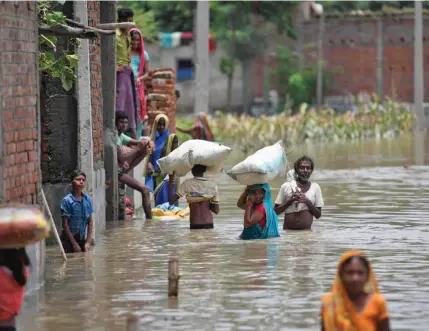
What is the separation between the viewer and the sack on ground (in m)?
8.15

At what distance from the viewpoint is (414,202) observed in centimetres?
2006

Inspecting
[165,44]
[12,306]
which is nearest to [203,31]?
[12,306]

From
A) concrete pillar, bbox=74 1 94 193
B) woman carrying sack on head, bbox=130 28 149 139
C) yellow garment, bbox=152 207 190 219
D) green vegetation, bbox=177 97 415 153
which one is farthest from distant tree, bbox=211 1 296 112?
concrete pillar, bbox=74 1 94 193

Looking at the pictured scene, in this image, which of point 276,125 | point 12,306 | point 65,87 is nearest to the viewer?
point 12,306

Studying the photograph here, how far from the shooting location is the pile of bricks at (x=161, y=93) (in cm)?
2481

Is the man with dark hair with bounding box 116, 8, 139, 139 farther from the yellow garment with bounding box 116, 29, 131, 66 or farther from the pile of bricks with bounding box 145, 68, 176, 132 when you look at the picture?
the pile of bricks with bounding box 145, 68, 176, 132

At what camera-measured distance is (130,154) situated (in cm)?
1852

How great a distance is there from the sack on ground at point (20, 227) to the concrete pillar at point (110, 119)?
32.2ft

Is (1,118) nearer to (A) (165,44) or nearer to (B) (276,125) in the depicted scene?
(B) (276,125)

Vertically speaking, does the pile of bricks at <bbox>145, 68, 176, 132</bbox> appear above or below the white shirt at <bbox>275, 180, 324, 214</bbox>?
above

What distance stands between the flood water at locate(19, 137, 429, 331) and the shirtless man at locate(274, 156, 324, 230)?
198 millimetres

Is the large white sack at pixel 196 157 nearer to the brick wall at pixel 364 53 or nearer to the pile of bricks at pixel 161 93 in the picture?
the pile of bricks at pixel 161 93

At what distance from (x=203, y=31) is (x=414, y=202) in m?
10.4

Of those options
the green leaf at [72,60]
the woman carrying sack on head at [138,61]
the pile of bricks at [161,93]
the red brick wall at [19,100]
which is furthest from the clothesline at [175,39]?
the red brick wall at [19,100]
